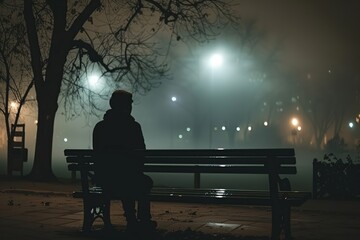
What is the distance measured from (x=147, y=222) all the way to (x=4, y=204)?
16.5 ft

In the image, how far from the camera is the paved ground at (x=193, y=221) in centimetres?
648

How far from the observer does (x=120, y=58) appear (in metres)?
21.5

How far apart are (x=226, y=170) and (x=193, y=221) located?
1.92 meters

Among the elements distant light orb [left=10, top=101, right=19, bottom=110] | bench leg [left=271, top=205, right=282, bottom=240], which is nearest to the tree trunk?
distant light orb [left=10, top=101, right=19, bottom=110]

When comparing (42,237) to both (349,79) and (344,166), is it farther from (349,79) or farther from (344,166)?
(349,79)

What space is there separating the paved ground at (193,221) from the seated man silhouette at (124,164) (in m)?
0.52

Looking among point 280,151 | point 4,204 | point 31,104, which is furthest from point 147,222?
point 31,104

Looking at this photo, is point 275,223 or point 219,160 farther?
point 219,160

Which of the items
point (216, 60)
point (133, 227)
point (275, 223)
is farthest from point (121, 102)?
point (216, 60)

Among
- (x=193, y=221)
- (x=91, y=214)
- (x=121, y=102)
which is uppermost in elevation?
(x=121, y=102)

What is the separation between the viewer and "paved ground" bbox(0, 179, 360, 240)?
255 inches

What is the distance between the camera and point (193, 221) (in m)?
7.61

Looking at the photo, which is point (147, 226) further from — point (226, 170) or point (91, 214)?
point (226, 170)

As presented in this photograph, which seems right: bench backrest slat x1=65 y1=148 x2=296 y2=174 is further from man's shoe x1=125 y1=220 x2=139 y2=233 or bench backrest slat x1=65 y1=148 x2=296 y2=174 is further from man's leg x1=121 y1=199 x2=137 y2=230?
man's shoe x1=125 y1=220 x2=139 y2=233
